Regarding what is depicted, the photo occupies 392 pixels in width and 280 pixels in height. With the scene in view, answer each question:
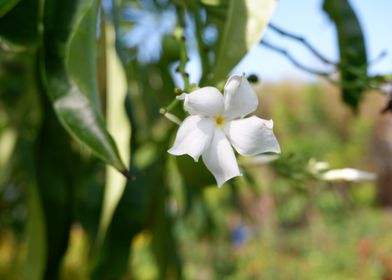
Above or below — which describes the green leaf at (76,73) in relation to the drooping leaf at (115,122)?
above

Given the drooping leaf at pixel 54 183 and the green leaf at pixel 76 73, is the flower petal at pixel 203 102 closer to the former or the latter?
the green leaf at pixel 76 73

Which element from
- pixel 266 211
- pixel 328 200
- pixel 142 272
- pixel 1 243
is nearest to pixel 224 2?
pixel 142 272

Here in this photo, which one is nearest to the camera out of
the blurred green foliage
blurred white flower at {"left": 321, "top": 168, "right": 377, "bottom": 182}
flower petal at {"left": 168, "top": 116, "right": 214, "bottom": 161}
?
flower petal at {"left": 168, "top": 116, "right": 214, "bottom": 161}

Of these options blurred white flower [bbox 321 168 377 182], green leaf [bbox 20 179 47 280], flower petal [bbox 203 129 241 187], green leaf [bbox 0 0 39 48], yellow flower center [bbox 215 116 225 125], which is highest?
yellow flower center [bbox 215 116 225 125]

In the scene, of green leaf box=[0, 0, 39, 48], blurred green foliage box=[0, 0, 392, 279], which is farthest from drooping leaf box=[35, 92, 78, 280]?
green leaf box=[0, 0, 39, 48]

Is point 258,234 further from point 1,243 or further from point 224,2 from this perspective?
point 224,2

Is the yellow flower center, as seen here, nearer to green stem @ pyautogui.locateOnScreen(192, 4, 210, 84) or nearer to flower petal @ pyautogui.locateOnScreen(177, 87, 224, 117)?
flower petal @ pyautogui.locateOnScreen(177, 87, 224, 117)

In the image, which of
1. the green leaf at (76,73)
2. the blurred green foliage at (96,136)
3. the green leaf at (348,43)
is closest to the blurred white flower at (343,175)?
the blurred green foliage at (96,136)

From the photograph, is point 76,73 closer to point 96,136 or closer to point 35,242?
point 96,136
